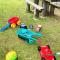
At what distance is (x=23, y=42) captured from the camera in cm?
445

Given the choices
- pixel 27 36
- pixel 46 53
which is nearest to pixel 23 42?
pixel 27 36

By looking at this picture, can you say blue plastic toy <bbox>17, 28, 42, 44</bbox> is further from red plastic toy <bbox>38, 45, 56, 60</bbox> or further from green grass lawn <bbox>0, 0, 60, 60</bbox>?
red plastic toy <bbox>38, 45, 56, 60</bbox>

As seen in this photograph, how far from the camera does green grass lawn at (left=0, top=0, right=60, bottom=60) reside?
13.1ft

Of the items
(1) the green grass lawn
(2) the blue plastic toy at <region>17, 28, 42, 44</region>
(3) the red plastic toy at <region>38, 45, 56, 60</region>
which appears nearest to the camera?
(3) the red plastic toy at <region>38, 45, 56, 60</region>

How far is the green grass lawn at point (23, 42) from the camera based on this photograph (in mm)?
3984

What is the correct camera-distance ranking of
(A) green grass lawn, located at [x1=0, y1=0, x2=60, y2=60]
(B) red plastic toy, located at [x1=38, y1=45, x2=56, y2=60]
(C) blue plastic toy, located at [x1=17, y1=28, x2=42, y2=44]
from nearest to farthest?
(B) red plastic toy, located at [x1=38, y1=45, x2=56, y2=60] < (A) green grass lawn, located at [x1=0, y1=0, x2=60, y2=60] < (C) blue plastic toy, located at [x1=17, y1=28, x2=42, y2=44]

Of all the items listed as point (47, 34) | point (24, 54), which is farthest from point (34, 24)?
point (24, 54)

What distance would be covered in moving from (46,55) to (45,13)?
9.74 ft

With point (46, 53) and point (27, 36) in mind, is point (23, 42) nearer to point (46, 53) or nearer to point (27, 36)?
point (27, 36)

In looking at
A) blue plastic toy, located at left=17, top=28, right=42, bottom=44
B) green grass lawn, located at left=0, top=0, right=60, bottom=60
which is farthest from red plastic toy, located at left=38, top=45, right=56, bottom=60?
blue plastic toy, located at left=17, top=28, right=42, bottom=44

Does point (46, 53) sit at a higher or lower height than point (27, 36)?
lower

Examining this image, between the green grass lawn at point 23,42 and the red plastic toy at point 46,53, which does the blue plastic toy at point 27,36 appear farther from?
the red plastic toy at point 46,53

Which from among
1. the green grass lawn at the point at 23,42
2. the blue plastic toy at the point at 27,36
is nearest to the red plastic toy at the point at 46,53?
the green grass lawn at the point at 23,42

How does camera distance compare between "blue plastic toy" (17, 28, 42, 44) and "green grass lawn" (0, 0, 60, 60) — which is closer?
"green grass lawn" (0, 0, 60, 60)
